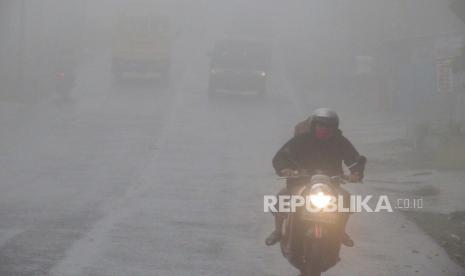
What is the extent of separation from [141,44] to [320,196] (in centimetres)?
3158

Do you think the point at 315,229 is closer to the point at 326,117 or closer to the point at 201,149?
the point at 326,117

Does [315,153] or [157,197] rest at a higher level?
[315,153]

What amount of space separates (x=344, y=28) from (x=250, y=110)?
3459 cm

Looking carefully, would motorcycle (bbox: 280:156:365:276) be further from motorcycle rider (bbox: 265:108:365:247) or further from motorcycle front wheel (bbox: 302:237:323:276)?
motorcycle rider (bbox: 265:108:365:247)

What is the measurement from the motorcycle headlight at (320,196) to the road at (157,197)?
7.89ft

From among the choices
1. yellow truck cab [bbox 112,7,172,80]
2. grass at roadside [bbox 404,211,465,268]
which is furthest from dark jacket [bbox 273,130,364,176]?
yellow truck cab [bbox 112,7,172,80]

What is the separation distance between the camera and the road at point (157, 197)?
9.43 metres

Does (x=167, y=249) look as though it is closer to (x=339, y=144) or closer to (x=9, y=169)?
(x=339, y=144)

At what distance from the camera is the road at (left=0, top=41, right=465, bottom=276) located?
9.43m

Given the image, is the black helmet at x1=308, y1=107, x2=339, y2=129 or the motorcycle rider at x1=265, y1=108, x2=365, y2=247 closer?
the black helmet at x1=308, y1=107, x2=339, y2=129

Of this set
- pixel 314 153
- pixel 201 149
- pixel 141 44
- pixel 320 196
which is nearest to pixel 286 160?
pixel 314 153

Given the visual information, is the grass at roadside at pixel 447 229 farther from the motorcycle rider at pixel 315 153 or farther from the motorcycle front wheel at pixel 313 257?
the motorcycle front wheel at pixel 313 257

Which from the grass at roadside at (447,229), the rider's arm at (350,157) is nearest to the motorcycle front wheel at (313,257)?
the rider's arm at (350,157)

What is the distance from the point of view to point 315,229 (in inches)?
267
